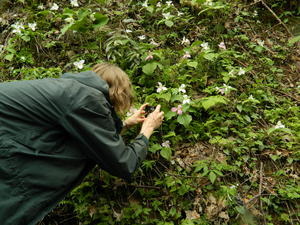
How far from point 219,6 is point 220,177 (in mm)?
2913

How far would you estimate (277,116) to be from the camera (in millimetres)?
3584

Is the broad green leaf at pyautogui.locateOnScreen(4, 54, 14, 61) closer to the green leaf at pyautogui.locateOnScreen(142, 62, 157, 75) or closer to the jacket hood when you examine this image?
Result: the green leaf at pyautogui.locateOnScreen(142, 62, 157, 75)

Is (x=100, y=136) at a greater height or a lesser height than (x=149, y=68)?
greater

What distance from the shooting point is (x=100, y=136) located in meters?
1.98

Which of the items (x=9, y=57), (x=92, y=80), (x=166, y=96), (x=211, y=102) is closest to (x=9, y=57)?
(x=9, y=57)

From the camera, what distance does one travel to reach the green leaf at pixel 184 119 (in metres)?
3.11

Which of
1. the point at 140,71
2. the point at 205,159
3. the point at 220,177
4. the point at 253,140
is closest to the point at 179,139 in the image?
the point at 205,159

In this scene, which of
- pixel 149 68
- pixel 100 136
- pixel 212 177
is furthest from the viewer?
pixel 149 68

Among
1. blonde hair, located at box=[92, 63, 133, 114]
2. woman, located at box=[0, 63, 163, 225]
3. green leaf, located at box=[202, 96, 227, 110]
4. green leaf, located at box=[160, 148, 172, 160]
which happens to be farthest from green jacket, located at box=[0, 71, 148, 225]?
green leaf, located at box=[202, 96, 227, 110]

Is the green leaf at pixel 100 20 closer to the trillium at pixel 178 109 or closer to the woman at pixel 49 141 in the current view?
the trillium at pixel 178 109

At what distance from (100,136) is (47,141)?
0.38 m

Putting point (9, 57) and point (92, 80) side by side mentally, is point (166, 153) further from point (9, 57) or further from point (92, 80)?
point (9, 57)

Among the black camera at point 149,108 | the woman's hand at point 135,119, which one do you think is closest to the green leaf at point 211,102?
the black camera at point 149,108

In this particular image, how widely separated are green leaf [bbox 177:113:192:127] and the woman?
113 centimetres
